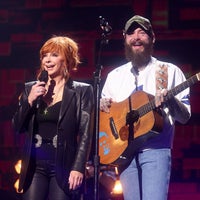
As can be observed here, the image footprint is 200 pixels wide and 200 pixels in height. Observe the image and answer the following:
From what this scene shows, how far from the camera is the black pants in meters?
2.97

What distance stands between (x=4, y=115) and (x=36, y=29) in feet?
3.85

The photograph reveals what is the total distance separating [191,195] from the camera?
→ 4.66 metres

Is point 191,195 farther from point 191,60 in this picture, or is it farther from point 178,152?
point 191,60

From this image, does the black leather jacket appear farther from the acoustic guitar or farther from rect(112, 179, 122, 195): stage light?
rect(112, 179, 122, 195): stage light

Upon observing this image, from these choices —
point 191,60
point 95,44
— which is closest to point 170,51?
point 191,60

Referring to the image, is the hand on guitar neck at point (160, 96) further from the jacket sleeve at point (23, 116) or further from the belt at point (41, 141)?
the jacket sleeve at point (23, 116)

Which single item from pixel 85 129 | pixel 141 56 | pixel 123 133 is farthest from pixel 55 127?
pixel 141 56

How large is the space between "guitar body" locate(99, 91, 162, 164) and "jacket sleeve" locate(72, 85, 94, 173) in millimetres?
428

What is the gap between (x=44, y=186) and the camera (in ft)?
9.83

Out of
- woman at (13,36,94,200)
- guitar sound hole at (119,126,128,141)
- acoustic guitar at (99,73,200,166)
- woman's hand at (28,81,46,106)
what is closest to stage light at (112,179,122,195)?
acoustic guitar at (99,73,200,166)

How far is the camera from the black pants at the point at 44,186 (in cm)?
297

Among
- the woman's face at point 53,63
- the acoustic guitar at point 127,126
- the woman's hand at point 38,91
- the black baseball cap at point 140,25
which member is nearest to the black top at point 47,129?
the woman's hand at point 38,91

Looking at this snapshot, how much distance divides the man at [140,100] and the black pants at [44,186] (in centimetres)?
61

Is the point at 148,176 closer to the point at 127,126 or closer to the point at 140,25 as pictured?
the point at 127,126
